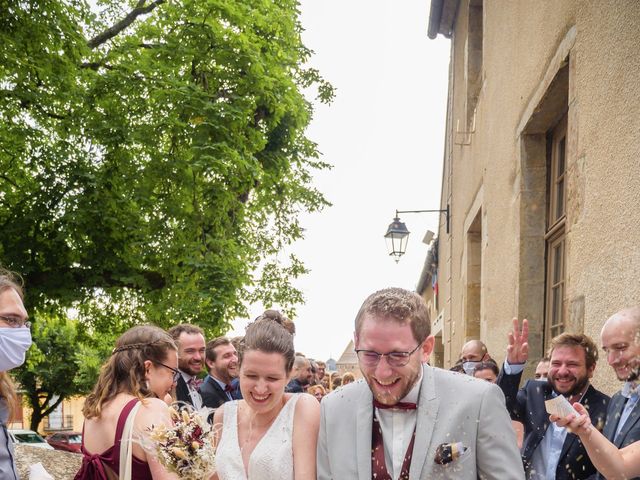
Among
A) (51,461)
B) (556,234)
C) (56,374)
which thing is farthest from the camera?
(56,374)

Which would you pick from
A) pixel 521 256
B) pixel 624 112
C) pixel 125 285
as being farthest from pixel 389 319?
pixel 125 285

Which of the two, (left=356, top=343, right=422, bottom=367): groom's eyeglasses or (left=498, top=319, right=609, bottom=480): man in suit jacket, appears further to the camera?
(left=498, top=319, right=609, bottom=480): man in suit jacket

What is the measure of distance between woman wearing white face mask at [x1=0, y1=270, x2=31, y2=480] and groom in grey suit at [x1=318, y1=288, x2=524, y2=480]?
5.17ft

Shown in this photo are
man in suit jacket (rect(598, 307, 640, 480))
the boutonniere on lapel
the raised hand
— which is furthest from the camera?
the raised hand

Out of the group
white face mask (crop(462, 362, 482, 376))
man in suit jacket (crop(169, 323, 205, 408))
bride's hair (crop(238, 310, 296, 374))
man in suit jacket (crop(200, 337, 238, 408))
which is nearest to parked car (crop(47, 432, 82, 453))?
man in suit jacket (crop(200, 337, 238, 408))

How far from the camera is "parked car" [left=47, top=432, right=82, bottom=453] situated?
116 ft

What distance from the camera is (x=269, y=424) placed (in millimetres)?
3459

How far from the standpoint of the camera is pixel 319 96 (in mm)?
19547

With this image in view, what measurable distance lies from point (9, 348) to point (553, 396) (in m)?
2.82

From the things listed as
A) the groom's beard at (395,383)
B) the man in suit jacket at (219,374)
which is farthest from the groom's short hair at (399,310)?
the man in suit jacket at (219,374)

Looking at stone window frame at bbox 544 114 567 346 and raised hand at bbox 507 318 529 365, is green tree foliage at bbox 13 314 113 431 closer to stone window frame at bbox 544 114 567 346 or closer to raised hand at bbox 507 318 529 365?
stone window frame at bbox 544 114 567 346

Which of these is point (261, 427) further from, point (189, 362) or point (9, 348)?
point (189, 362)

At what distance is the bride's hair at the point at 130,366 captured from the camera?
11.6 feet

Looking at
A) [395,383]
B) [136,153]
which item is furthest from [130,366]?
[136,153]
